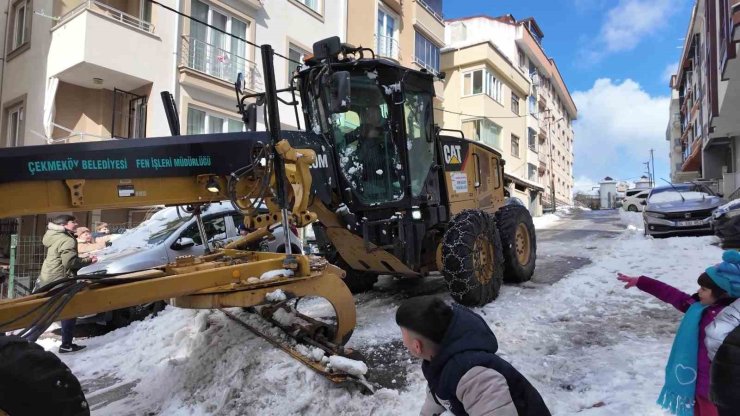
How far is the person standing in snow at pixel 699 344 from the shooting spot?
267 cm

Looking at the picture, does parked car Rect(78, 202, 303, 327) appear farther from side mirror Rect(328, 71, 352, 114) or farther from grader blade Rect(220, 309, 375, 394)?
side mirror Rect(328, 71, 352, 114)

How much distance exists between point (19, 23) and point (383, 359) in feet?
54.3

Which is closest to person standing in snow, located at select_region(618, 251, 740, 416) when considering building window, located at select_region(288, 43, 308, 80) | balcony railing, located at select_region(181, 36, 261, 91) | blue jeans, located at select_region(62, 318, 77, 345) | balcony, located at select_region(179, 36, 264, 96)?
blue jeans, located at select_region(62, 318, 77, 345)

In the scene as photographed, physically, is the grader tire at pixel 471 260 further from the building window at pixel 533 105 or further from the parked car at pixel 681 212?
the building window at pixel 533 105

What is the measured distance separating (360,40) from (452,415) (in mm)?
20146

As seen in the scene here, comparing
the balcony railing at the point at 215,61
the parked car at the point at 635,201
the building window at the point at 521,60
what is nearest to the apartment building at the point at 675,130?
the building window at the point at 521,60

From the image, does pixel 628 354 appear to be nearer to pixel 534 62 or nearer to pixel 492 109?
pixel 492 109

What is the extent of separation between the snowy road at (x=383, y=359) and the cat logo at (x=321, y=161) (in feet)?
5.85

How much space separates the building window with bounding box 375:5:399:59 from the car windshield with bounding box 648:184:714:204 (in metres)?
12.4

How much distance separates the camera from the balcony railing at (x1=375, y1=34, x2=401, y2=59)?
71.6ft

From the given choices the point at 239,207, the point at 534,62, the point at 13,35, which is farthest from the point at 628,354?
the point at 534,62

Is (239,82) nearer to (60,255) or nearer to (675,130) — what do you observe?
(60,255)

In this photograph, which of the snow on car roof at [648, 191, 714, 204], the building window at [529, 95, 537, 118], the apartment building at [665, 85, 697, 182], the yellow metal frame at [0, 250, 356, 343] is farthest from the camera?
the apartment building at [665, 85, 697, 182]

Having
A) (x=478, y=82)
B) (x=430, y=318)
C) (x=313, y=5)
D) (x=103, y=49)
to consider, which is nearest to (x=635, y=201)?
(x=478, y=82)
